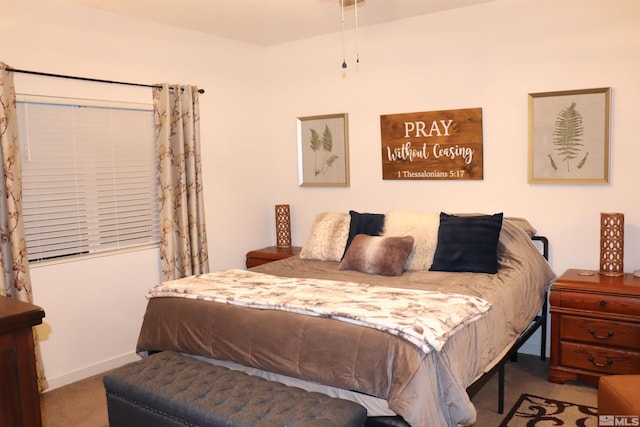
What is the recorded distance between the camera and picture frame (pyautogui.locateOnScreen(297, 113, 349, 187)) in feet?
15.3

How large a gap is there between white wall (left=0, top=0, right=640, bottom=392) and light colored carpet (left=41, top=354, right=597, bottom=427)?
8.6 inches

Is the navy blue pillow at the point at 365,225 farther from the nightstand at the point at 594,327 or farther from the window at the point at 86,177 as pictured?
the window at the point at 86,177

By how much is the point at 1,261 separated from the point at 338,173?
2623 millimetres

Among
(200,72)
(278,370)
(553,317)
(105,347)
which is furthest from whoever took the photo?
(200,72)

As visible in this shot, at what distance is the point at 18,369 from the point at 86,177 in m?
2.37

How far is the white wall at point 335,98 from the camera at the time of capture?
3.48 meters

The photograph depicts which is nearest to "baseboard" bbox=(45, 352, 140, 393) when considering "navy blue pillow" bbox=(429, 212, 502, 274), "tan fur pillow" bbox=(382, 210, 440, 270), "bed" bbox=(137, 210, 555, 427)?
"bed" bbox=(137, 210, 555, 427)

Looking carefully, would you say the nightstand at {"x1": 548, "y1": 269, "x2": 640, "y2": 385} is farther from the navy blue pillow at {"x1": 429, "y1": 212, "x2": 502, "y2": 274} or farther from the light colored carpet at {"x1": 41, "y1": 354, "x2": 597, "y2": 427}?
the navy blue pillow at {"x1": 429, "y1": 212, "x2": 502, "y2": 274}

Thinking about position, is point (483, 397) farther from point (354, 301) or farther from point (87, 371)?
point (87, 371)

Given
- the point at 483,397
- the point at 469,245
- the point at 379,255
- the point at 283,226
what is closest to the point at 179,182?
the point at 283,226

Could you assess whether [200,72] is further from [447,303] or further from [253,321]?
[447,303]

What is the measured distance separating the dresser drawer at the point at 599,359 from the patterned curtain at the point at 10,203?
323cm

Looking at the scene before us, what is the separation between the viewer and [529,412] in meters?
2.99

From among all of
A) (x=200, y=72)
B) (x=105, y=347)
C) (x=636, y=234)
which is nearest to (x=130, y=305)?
(x=105, y=347)
